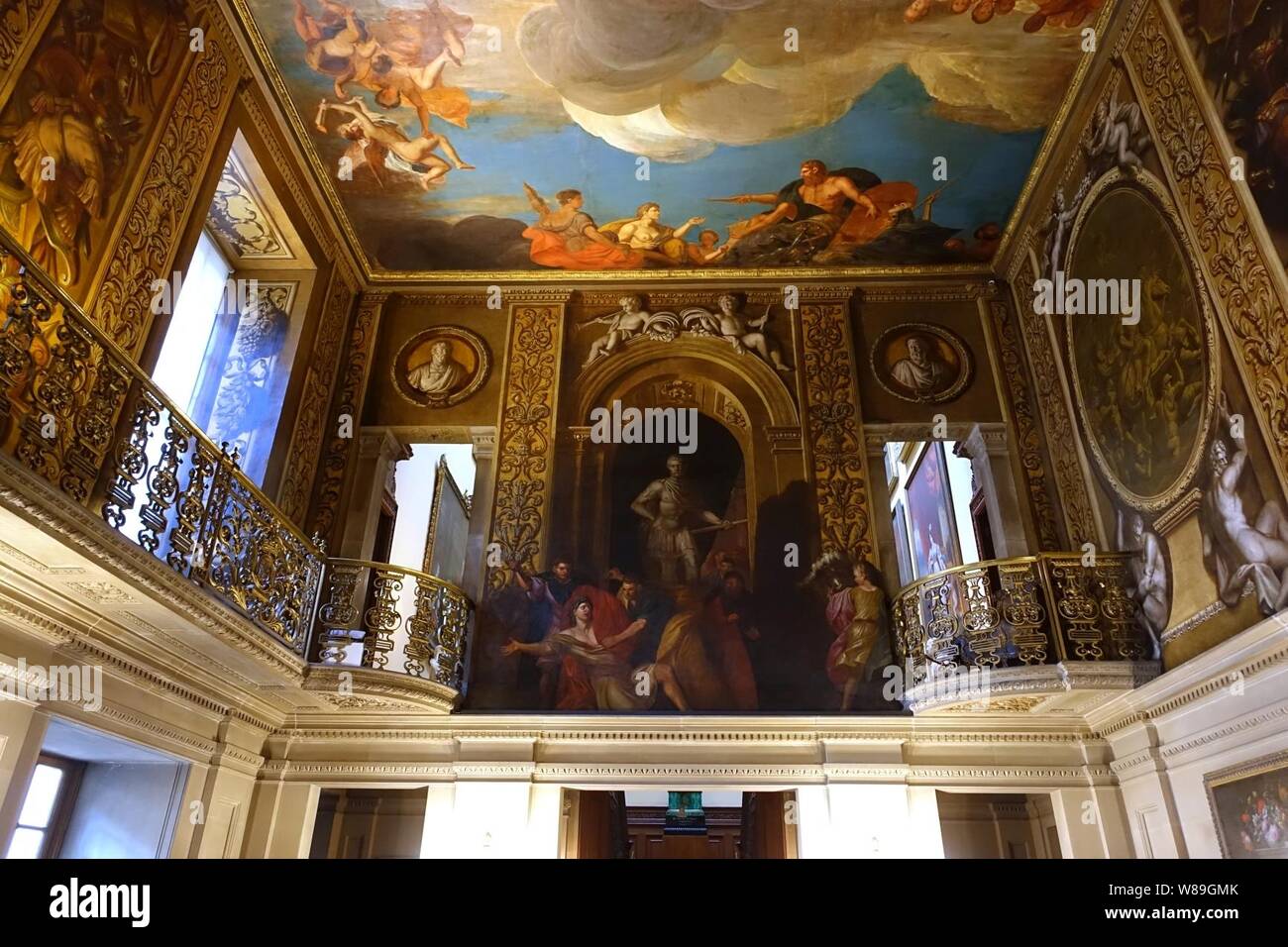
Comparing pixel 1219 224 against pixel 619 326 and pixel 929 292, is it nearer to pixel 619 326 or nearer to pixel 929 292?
pixel 929 292

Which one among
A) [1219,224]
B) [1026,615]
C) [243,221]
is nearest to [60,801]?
[243,221]

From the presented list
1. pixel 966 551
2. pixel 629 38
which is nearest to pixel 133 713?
pixel 629 38

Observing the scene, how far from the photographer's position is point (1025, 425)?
911 cm

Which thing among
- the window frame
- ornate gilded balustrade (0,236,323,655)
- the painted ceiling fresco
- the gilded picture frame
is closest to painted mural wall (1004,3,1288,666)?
the gilded picture frame

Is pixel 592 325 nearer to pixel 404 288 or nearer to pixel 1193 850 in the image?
pixel 404 288

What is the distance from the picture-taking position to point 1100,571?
7.35 metres

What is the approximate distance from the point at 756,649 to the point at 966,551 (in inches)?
171

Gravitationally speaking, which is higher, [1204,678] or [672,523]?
[672,523]

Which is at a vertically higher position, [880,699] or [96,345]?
[96,345]

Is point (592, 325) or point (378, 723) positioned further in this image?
point (592, 325)

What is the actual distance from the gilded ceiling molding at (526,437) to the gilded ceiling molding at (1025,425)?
5090 mm

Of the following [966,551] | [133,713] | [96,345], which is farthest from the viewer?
[966,551]

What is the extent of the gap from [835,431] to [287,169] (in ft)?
21.2

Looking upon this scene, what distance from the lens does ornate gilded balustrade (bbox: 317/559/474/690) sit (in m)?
7.32
